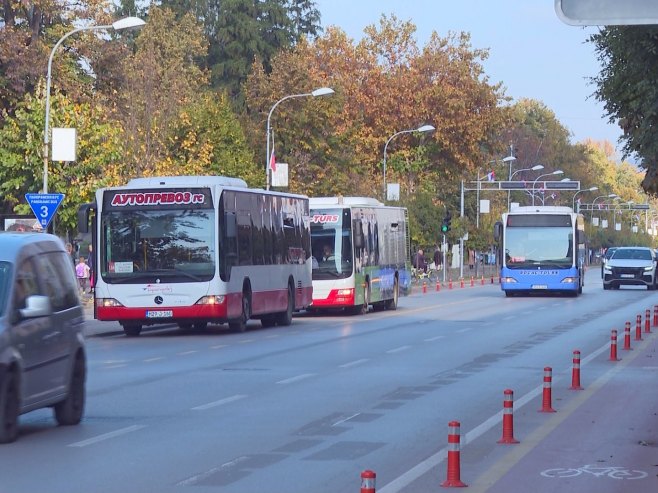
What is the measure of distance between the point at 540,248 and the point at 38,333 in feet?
140

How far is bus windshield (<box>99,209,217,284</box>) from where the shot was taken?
3062 cm

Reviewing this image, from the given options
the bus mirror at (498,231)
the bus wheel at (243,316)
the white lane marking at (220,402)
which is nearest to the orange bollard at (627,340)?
the bus wheel at (243,316)

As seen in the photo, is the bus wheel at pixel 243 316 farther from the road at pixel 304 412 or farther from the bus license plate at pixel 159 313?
the bus license plate at pixel 159 313

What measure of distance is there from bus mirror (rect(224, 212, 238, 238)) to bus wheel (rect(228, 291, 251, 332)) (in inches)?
67.9

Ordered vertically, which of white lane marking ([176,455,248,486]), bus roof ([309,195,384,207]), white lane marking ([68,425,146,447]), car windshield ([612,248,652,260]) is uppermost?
bus roof ([309,195,384,207])

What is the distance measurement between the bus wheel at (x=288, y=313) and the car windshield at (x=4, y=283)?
22013 mm

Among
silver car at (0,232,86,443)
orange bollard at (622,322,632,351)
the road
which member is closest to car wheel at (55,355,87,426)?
silver car at (0,232,86,443)

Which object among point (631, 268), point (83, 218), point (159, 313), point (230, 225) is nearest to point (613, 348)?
point (230, 225)

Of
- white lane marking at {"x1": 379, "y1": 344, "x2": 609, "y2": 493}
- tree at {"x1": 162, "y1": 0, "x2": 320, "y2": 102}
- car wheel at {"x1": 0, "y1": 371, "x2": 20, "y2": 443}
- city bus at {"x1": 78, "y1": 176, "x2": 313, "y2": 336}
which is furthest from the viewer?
tree at {"x1": 162, "y1": 0, "x2": 320, "y2": 102}

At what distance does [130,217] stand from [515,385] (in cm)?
1340

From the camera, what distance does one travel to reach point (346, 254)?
39750mm

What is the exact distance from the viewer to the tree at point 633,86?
63.4 feet

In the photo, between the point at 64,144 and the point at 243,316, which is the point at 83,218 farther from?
the point at 64,144

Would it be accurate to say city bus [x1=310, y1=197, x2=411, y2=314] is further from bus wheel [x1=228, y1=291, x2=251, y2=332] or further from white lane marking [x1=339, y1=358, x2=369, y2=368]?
white lane marking [x1=339, y1=358, x2=369, y2=368]
